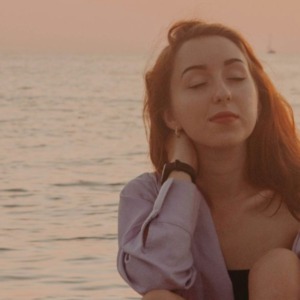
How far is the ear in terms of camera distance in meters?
4.71

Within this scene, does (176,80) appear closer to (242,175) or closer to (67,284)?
(242,175)

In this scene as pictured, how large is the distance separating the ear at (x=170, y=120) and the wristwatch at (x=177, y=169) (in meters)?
0.17

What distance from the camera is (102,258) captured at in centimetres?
851

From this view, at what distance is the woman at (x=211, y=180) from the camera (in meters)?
4.40

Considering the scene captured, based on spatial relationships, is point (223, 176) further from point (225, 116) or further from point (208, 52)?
point (208, 52)

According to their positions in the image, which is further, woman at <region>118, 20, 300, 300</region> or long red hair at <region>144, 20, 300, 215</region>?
long red hair at <region>144, 20, 300, 215</region>

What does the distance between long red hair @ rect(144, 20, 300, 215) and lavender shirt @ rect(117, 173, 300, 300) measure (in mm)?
237

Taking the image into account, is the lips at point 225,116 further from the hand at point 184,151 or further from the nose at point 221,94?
the hand at point 184,151

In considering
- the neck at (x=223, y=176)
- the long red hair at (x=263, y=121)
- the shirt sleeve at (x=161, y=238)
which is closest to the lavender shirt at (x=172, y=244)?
the shirt sleeve at (x=161, y=238)

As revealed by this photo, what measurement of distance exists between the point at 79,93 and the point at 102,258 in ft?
109

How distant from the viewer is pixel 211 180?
15.3 feet

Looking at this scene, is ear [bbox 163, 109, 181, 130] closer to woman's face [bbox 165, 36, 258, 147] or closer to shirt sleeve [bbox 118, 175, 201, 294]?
woman's face [bbox 165, 36, 258, 147]

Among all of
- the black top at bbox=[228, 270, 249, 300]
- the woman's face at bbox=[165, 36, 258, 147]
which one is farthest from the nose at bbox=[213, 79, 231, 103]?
the black top at bbox=[228, 270, 249, 300]

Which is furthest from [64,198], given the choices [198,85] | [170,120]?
[198,85]
